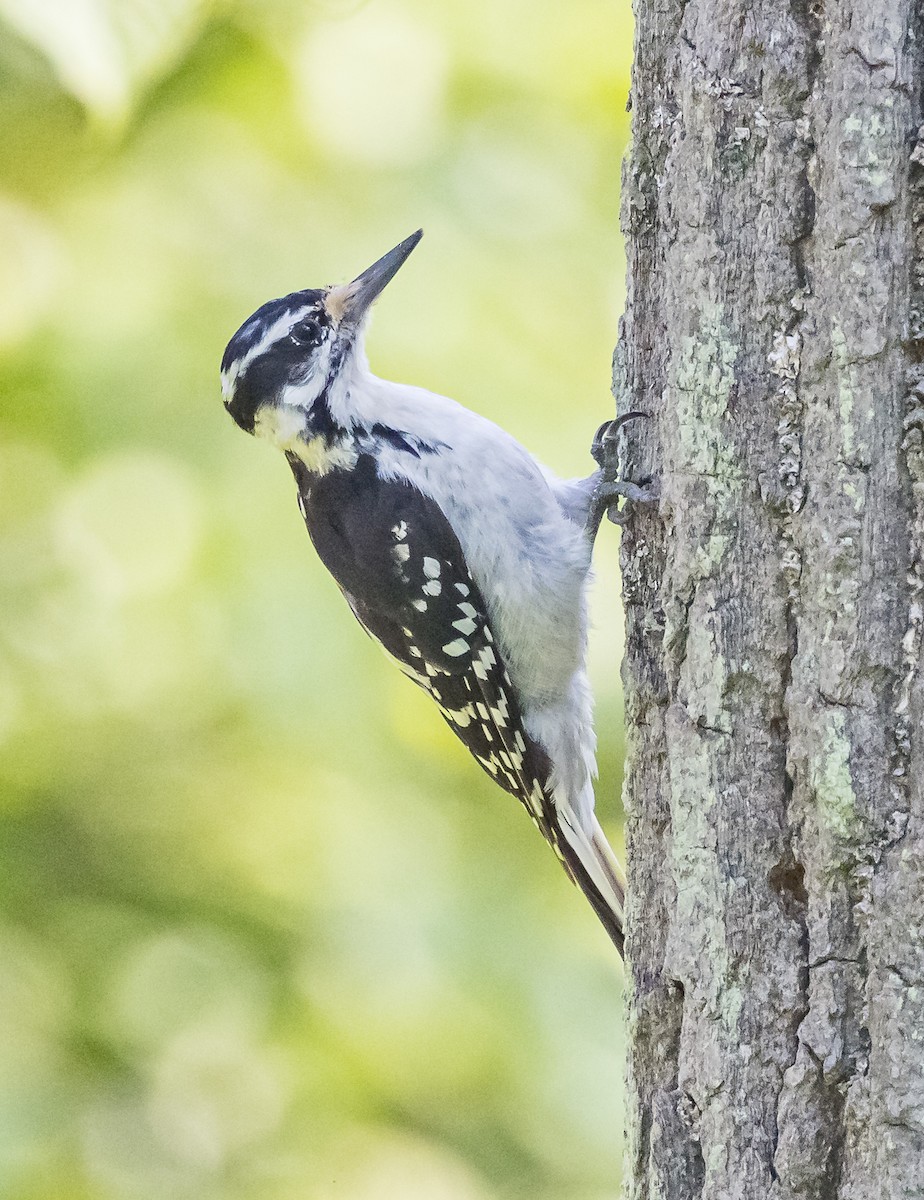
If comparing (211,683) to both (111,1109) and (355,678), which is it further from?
(111,1109)

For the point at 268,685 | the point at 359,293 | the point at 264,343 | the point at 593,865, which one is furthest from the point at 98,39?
the point at 593,865

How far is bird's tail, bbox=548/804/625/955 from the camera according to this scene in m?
3.01

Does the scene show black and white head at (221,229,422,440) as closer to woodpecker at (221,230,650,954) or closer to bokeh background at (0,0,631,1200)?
woodpecker at (221,230,650,954)

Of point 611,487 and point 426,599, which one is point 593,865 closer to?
point 426,599

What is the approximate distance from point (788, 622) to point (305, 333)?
6.10 feet

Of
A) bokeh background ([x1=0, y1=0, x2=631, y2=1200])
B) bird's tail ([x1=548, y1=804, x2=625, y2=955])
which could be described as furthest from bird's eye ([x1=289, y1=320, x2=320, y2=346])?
bird's tail ([x1=548, y1=804, x2=625, y2=955])

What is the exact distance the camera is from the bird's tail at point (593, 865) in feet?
9.86

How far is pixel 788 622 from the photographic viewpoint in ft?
5.97

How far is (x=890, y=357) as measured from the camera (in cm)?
170

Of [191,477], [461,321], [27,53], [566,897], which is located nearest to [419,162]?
[461,321]

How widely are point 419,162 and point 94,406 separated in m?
1.22

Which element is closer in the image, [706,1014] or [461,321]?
[706,1014]

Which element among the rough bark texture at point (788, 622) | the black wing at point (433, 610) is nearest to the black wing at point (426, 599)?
the black wing at point (433, 610)

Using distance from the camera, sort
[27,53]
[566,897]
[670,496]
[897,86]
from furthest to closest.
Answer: [566,897] → [27,53] → [670,496] → [897,86]
